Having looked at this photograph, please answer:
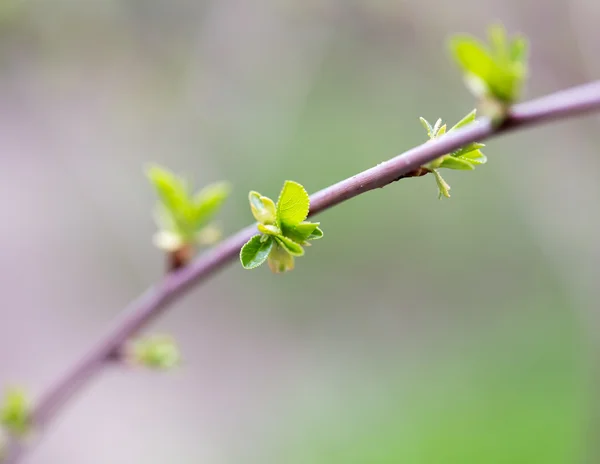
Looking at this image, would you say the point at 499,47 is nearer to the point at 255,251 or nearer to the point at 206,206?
the point at 255,251

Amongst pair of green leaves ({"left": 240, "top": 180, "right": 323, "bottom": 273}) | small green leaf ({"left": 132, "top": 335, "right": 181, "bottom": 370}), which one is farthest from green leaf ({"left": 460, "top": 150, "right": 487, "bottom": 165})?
small green leaf ({"left": 132, "top": 335, "right": 181, "bottom": 370})

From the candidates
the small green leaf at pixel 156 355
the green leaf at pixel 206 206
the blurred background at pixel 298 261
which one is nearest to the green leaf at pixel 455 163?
the green leaf at pixel 206 206

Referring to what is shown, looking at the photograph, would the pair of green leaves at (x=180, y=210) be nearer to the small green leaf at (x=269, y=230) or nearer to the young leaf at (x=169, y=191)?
the young leaf at (x=169, y=191)

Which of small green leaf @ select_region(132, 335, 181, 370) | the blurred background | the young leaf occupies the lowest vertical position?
small green leaf @ select_region(132, 335, 181, 370)

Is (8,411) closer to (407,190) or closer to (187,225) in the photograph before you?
(187,225)

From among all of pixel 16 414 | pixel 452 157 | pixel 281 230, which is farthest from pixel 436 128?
pixel 16 414

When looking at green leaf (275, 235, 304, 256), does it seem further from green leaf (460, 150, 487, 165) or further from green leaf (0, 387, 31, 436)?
green leaf (0, 387, 31, 436)
